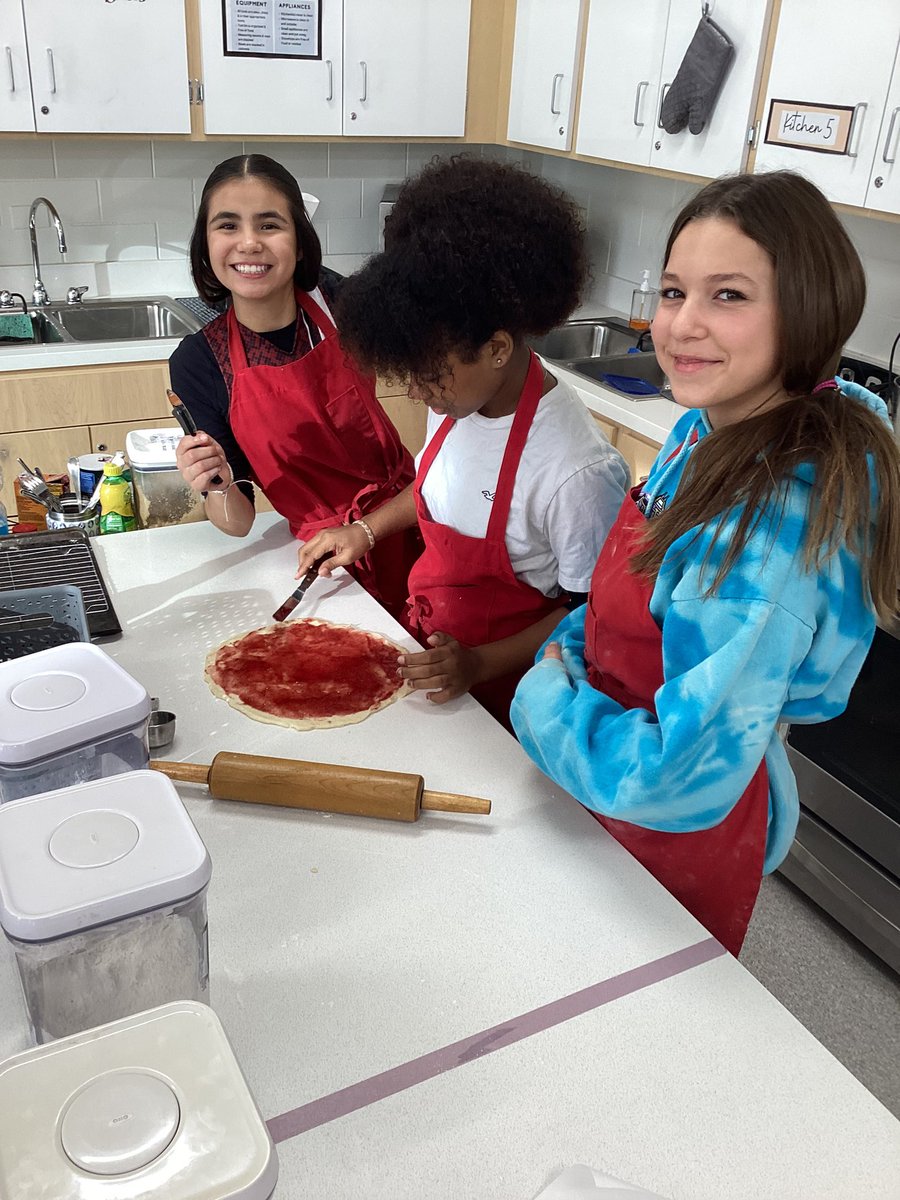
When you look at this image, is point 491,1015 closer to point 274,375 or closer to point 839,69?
point 274,375

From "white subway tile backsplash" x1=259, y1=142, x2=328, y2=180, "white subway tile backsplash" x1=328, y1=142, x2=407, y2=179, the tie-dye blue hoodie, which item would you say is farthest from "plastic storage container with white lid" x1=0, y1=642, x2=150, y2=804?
"white subway tile backsplash" x1=328, y1=142, x2=407, y2=179

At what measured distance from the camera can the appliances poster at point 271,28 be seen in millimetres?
2857

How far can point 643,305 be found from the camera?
10.9ft

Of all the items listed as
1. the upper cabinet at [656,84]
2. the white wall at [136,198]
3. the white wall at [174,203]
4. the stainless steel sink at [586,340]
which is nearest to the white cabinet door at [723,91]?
the upper cabinet at [656,84]

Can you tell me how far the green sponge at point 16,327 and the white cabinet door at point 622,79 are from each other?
186 cm

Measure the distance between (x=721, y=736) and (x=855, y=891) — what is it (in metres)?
1.44

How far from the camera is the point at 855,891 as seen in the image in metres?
2.04

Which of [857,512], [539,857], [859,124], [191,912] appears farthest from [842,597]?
[859,124]

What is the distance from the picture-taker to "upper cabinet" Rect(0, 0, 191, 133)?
2.66 metres

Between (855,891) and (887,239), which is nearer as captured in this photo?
(855,891)

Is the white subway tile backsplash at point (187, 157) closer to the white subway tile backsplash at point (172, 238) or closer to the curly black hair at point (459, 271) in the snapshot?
the white subway tile backsplash at point (172, 238)

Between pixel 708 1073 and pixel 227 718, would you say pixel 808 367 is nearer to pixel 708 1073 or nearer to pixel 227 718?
pixel 708 1073

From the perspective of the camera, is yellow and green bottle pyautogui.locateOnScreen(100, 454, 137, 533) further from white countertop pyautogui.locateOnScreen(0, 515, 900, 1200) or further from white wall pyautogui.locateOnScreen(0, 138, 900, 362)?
white wall pyautogui.locateOnScreen(0, 138, 900, 362)

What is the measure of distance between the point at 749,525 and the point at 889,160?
1593 millimetres
